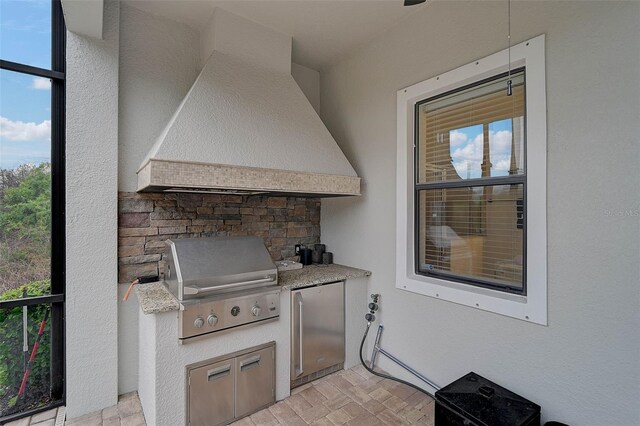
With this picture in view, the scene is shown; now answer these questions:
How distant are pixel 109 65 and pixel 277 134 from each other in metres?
1.35

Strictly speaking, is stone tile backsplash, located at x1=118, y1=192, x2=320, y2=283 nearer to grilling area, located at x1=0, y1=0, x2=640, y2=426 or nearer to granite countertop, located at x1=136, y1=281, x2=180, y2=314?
grilling area, located at x1=0, y1=0, x2=640, y2=426

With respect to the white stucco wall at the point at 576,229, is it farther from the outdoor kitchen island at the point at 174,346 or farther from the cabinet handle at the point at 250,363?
the cabinet handle at the point at 250,363

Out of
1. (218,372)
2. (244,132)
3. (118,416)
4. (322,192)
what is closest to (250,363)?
(218,372)

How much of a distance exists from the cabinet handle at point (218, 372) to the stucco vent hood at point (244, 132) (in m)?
1.26

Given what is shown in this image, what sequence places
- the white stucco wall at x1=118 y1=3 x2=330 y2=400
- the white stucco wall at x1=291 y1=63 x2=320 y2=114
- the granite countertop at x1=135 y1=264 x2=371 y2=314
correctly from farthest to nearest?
the white stucco wall at x1=291 y1=63 x2=320 y2=114 < the white stucco wall at x1=118 y1=3 x2=330 y2=400 < the granite countertop at x1=135 y1=264 x2=371 y2=314

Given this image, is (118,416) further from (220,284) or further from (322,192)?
(322,192)

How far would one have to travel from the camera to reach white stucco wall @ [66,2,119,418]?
211 cm

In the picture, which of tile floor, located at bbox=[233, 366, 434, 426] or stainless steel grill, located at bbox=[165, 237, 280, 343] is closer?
stainless steel grill, located at bbox=[165, 237, 280, 343]

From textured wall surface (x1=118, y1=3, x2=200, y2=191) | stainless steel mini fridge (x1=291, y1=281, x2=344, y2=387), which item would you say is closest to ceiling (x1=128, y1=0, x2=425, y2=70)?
textured wall surface (x1=118, y1=3, x2=200, y2=191)

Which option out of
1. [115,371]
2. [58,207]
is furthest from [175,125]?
[115,371]

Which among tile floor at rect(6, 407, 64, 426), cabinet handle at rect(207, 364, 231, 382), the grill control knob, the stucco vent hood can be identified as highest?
the stucco vent hood

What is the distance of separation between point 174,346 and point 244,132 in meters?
1.57

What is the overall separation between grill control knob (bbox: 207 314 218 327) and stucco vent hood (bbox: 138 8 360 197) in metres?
0.88

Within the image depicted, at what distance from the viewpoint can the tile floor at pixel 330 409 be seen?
2.04 m
